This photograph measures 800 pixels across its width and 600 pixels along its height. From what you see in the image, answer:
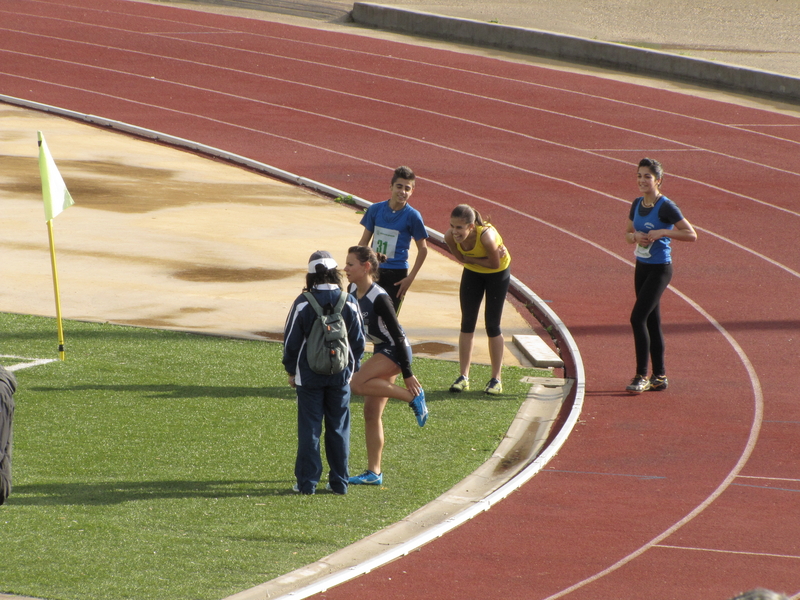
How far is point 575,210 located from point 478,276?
26.6 feet

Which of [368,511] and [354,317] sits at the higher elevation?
[354,317]

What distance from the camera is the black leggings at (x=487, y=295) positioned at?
9.46 meters

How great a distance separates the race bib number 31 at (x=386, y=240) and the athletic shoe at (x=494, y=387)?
1.46m

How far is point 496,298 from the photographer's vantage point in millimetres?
9508

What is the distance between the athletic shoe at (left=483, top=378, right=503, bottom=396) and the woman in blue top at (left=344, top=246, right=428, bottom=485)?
2278 mm

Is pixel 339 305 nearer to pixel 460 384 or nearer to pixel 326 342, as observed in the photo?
pixel 326 342

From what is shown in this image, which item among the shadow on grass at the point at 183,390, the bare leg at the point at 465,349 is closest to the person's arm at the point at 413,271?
the bare leg at the point at 465,349

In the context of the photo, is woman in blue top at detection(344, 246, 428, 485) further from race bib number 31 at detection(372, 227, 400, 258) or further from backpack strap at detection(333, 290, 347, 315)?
race bib number 31 at detection(372, 227, 400, 258)

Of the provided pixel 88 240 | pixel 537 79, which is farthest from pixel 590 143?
pixel 88 240

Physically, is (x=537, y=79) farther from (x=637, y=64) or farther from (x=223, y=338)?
(x=223, y=338)

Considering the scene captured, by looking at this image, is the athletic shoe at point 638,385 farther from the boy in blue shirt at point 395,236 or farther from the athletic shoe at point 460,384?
the boy in blue shirt at point 395,236

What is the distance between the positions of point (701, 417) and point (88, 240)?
8776mm

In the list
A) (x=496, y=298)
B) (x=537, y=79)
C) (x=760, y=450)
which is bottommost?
(x=760, y=450)

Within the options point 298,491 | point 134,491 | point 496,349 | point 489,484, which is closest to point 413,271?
point 496,349
